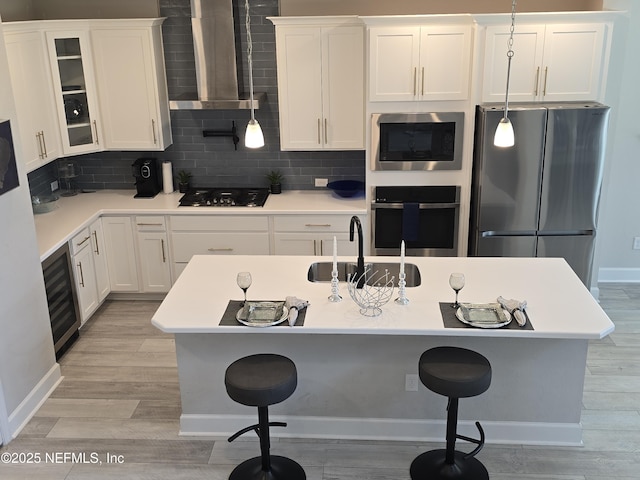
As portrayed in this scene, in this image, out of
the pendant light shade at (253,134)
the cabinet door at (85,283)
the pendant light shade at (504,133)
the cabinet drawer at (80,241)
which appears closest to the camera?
the pendant light shade at (504,133)

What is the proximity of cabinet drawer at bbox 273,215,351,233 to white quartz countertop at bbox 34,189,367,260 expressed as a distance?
53 mm

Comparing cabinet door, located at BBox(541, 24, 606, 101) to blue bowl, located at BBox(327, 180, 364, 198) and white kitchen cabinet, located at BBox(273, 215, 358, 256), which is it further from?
white kitchen cabinet, located at BBox(273, 215, 358, 256)

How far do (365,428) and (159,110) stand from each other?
3.37 meters

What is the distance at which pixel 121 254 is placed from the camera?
6023 mm

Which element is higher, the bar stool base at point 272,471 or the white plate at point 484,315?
the white plate at point 484,315

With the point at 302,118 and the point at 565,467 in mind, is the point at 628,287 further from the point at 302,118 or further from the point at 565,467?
the point at 302,118

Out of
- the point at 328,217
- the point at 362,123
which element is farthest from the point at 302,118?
the point at 328,217

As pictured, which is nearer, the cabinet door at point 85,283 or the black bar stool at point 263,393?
the black bar stool at point 263,393

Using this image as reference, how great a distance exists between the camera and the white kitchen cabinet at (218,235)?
19.3ft

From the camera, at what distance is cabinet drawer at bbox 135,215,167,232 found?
5.91m

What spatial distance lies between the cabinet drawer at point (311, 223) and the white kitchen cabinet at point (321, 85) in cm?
61

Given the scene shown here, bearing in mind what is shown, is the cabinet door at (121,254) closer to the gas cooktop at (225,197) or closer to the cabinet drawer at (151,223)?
the cabinet drawer at (151,223)

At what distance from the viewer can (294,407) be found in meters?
4.18

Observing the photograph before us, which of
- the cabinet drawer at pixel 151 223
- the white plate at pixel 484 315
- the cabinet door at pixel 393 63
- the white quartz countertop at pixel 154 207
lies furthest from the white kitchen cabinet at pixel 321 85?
the white plate at pixel 484 315
